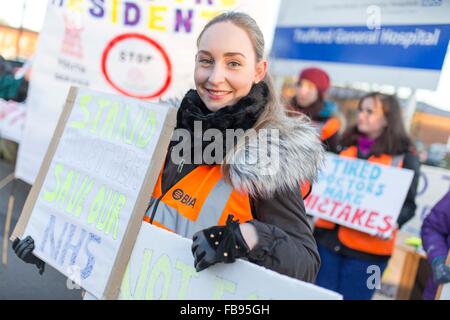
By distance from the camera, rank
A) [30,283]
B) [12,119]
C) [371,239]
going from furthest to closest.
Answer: [12,119] < [371,239] < [30,283]

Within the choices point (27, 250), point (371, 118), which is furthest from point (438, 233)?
point (27, 250)

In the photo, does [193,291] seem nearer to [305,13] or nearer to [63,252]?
[63,252]

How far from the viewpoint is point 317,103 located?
4281mm

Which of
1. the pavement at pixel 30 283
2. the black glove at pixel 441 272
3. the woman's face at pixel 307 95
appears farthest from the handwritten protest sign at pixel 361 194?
the pavement at pixel 30 283

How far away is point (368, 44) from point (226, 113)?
120 inches

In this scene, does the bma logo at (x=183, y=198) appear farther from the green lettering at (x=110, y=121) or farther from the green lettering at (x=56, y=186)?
the green lettering at (x=56, y=186)

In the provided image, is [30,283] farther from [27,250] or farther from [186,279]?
[186,279]

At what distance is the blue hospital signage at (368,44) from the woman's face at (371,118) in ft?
1.57

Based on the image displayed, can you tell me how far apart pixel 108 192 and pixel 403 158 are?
2.48 m

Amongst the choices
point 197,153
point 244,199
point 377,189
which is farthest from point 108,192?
point 377,189

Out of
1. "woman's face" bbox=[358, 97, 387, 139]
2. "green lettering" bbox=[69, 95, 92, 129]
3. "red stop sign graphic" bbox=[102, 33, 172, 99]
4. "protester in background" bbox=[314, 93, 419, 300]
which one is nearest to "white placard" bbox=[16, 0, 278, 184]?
"red stop sign graphic" bbox=[102, 33, 172, 99]

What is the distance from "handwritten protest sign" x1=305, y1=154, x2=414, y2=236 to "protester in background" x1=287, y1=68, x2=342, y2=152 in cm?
38

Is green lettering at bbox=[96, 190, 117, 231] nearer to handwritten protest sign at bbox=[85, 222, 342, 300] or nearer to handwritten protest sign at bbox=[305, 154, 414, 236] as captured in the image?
handwritten protest sign at bbox=[85, 222, 342, 300]

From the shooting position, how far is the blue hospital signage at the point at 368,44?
3.44m
